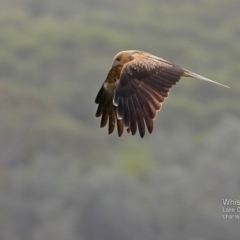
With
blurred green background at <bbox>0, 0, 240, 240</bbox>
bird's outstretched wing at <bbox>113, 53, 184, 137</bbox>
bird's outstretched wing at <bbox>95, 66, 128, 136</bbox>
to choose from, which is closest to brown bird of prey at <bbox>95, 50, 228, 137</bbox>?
bird's outstretched wing at <bbox>113, 53, 184, 137</bbox>

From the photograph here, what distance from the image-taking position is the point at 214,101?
59.8m

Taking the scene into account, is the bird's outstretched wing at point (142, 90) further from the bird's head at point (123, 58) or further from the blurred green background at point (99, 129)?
the blurred green background at point (99, 129)

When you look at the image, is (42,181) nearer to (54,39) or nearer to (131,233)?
(131,233)

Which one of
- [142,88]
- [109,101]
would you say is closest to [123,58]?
[109,101]

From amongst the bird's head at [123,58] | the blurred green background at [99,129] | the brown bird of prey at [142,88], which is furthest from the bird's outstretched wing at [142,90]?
the blurred green background at [99,129]

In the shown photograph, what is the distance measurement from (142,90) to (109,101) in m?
1.75

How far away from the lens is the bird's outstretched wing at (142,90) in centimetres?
1277

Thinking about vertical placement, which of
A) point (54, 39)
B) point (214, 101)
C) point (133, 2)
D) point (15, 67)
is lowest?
point (214, 101)

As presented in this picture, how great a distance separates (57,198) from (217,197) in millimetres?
10015

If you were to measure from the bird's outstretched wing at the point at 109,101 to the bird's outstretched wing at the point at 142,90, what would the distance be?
106 centimetres

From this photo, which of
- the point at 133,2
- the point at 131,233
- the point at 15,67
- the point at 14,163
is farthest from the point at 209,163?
the point at 133,2

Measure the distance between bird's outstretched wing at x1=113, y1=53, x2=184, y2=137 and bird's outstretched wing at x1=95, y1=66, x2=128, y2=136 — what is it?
3.49 ft

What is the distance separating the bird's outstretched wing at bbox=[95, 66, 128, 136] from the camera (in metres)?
14.6

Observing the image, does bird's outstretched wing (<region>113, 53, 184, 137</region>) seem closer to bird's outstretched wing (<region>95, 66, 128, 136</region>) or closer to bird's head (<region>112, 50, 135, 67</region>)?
bird's head (<region>112, 50, 135, 67</region>)
